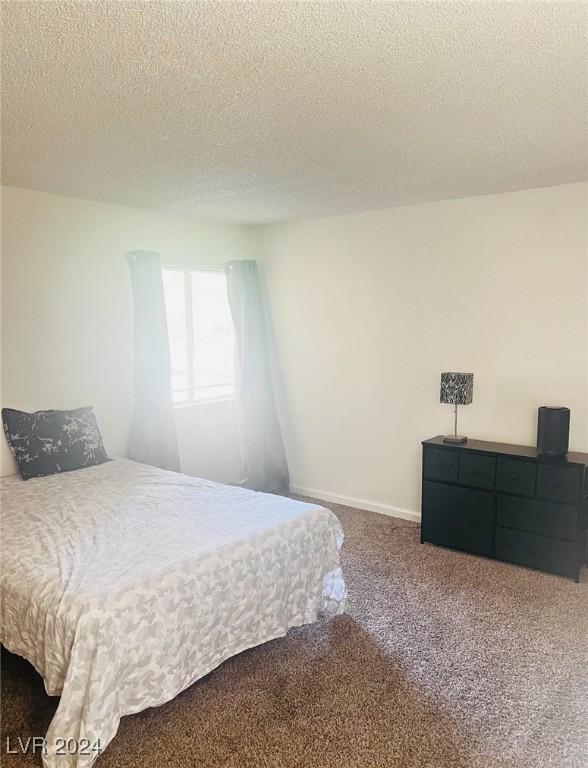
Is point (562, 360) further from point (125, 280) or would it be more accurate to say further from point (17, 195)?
point (17, 195)

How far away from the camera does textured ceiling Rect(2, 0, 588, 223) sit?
5.00 ft

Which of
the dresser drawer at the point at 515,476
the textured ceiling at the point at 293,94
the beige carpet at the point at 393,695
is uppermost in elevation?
the textured ceiling at the point at 293,94

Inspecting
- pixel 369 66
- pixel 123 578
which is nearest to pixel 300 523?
pixel 123 578

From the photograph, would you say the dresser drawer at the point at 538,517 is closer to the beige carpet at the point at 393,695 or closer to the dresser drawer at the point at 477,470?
the dresser drawer at the point at 477,470

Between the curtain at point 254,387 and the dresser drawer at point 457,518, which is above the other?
the curtain at point 254,387

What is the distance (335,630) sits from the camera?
2691 millimetres

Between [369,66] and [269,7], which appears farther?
[369,66]

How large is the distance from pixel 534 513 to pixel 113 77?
3086 millimetres

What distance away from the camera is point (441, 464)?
142 inches

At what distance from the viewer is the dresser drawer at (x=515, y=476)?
3.26 m

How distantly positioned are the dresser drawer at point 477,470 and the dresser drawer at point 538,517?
13 cm

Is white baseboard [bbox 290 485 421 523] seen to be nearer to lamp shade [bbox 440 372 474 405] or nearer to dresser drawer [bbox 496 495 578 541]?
dresser drawer [bbox 496 495 578 541]

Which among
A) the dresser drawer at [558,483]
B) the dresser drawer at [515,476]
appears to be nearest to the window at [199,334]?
the dresser drawer at [515,476]

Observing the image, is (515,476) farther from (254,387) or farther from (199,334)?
(199,334)
